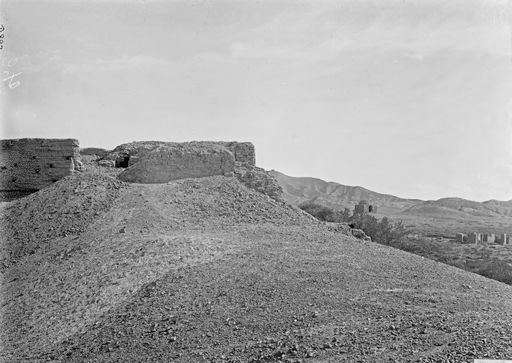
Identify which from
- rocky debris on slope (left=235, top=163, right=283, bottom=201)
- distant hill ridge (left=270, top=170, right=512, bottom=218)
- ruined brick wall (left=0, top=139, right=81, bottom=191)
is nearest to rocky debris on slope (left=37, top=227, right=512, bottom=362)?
rocky debris on slope (left=235, top=163, right=283, bottom=201)

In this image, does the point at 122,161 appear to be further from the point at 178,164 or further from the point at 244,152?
the point at 244,152

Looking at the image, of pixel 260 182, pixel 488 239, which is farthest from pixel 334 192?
pixel 260 182

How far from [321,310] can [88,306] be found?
3.55 metres

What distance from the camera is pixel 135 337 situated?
7867 millimetres

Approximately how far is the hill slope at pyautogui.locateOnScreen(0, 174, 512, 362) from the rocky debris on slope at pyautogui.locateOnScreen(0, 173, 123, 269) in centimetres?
10

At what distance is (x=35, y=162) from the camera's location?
50.4 ft

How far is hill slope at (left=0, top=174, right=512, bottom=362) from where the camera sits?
7.12 m

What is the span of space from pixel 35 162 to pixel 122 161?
276 cm

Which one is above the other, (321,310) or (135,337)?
(321,310)

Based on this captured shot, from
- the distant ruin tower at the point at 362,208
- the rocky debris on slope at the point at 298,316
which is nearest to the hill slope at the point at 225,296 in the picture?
the rocky debris on slope at the point at 298,316

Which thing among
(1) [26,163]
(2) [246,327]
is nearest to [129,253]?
(2) [246,327]

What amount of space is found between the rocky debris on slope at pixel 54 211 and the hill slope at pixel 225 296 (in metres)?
0.10

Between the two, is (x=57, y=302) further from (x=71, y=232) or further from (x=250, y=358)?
(x=250, y=358)

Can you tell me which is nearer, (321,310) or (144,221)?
(321,310)
